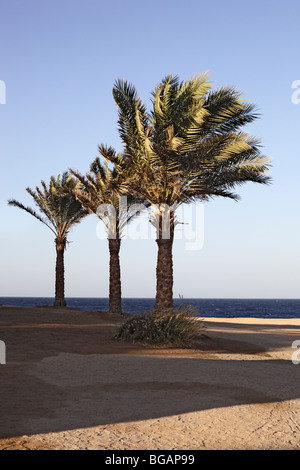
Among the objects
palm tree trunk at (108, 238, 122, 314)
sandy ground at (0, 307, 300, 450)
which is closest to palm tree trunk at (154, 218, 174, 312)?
sandy ground at (0, 307, 300, 450)

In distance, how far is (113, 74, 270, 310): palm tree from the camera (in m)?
16.2

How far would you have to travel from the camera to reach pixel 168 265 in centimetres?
1680

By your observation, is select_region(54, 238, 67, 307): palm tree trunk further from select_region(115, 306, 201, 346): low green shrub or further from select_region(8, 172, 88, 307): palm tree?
select_region(115, 306, 201, 346): low green shrub

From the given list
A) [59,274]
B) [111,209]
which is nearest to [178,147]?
[111,209]

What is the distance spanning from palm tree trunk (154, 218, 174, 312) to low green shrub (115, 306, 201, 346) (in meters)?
1.92

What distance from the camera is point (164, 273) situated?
1670 centimetres

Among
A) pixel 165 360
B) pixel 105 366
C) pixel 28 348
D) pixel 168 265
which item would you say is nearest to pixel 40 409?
pixel 105 366

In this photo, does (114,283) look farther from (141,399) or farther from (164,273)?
(141,399)

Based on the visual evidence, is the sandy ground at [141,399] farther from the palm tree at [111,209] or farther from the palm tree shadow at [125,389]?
the palm tree at [111,209]

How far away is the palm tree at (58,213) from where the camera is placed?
30.7m

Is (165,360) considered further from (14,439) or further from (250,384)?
(14,439)

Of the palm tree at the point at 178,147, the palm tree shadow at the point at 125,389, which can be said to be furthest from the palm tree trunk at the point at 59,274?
the palm tree shadow at the point at 125,389

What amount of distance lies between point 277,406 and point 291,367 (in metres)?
3.99

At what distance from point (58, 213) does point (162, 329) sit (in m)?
18.8
